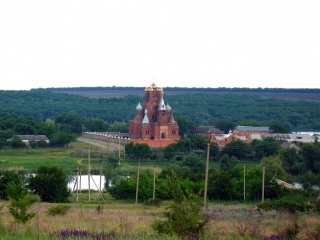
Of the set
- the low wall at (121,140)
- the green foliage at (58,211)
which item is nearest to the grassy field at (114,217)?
the green foliage at (58,211)

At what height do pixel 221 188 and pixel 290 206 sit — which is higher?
pixel 290 206

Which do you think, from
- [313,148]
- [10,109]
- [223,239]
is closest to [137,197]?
[313,148]

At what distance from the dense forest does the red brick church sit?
3792 cm

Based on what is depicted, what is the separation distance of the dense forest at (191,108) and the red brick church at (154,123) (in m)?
37.9

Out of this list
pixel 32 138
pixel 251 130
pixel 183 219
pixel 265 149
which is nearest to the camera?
pixel 183 219

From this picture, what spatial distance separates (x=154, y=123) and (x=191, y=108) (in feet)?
227

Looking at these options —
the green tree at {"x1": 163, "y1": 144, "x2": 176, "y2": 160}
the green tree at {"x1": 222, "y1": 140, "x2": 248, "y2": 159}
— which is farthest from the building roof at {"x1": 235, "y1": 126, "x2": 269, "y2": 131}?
the green tree at {"x1": 163, "y1": 144, "x2": 176, "y2": 160}

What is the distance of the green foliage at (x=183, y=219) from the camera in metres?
12.9

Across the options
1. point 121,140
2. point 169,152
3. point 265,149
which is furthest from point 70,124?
point 265,149

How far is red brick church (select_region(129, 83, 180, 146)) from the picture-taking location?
62875 millimetres

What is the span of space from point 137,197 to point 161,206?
13.0ft

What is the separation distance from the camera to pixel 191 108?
132m

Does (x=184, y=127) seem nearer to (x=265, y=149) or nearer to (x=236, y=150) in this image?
(x=236, y=150)

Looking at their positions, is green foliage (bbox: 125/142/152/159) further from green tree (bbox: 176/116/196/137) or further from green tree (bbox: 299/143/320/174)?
green tree (bbox: 176/116/196/137)
